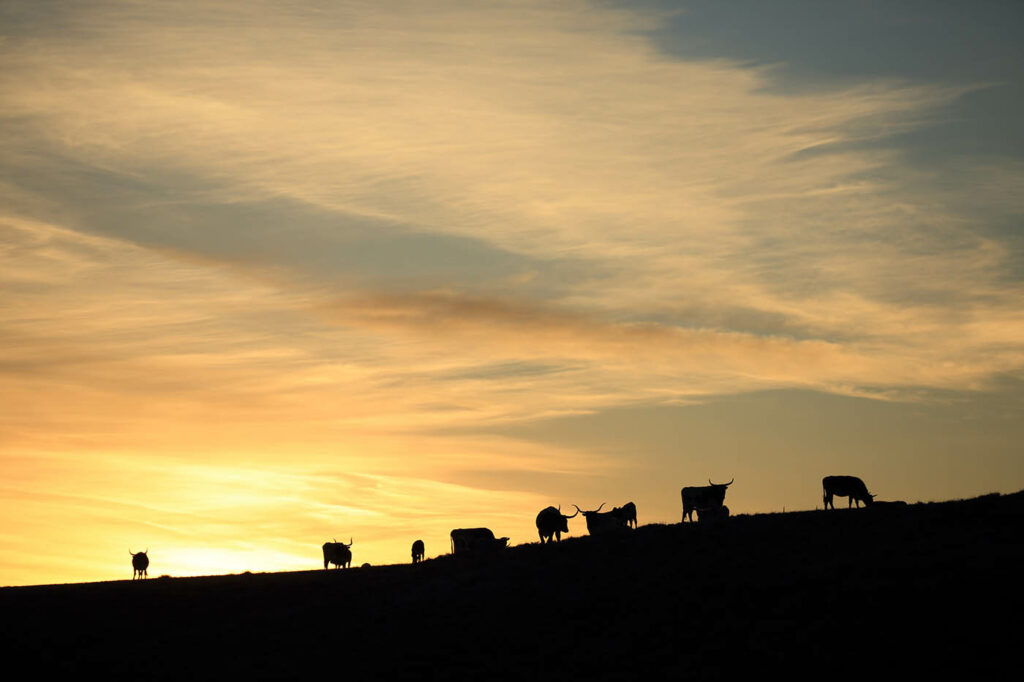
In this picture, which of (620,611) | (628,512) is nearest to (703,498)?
(628,512)

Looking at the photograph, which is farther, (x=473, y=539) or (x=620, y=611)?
(x=473, y=539)

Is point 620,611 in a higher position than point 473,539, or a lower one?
lower

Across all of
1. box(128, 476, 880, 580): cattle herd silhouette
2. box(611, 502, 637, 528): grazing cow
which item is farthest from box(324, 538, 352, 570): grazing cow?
box(611, 502, 637, 528): grazing cow

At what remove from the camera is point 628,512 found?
5500 centimetres

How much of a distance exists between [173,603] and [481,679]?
15.7 m

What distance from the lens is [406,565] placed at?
47688mm

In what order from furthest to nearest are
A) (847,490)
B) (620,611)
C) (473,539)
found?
1. (473,539)
2. (847,490)
3. (620,611)

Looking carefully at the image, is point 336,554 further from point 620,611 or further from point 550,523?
point 620,611

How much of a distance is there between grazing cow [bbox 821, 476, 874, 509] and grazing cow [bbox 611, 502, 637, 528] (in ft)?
31.2

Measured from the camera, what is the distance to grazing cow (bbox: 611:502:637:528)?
54.6 m

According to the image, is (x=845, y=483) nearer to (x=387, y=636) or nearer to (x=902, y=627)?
(x=902, y=627)

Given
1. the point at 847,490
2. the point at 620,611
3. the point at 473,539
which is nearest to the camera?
the point at 620,611

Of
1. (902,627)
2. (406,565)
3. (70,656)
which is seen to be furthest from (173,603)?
(902,627)

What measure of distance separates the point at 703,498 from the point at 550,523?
284 inches
